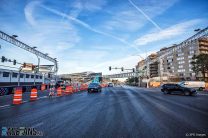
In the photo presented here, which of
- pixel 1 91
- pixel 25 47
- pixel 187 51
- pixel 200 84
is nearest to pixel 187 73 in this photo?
pixel 187 51

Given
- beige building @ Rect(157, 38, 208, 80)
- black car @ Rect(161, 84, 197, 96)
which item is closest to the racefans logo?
black car @ Rect(161, 84, 197, 96)

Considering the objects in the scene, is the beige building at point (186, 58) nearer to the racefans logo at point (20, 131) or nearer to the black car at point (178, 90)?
the black car at point (178, 90)

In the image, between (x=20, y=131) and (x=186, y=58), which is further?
(x=186, y=58)

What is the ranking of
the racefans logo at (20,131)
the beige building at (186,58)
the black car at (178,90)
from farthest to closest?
the beige building at (186,58) < the black car at (178,90) < the racefans logo at (20,131)

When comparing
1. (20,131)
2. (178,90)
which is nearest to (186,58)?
(178,90)

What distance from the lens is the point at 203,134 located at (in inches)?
213

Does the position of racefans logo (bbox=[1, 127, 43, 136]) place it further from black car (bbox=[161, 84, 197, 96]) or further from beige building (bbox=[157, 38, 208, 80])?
beige building (bbox=[157, 38, 208, 80])

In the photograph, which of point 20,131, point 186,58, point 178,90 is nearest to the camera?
point 20,131

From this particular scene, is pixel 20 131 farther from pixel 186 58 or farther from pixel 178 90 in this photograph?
pixel 186 58

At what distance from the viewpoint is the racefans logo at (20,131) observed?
220 inches

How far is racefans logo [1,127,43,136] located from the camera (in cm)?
558

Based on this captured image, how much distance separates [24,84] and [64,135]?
97.4 ft

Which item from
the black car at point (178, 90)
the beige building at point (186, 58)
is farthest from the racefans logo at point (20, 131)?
the beige building at point (186, 58)

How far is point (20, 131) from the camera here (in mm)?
5902
